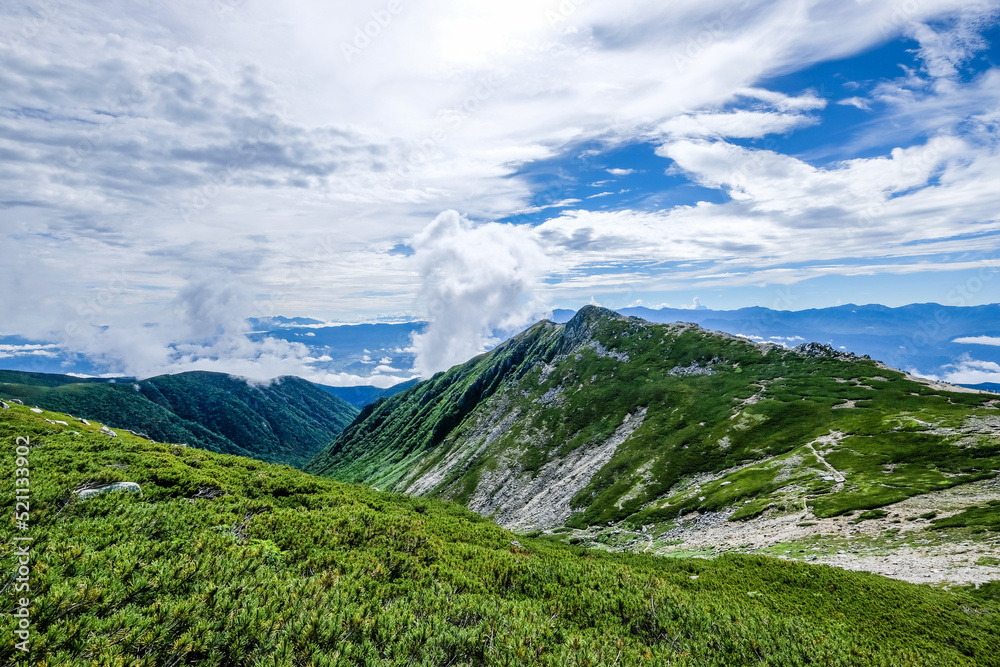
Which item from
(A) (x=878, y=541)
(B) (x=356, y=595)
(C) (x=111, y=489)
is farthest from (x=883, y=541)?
(C) (x=111, y=489)

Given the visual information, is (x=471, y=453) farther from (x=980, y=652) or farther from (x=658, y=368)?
(x=980, y=652)

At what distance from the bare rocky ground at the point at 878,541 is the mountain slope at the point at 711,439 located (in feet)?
9.08

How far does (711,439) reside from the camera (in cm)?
9644

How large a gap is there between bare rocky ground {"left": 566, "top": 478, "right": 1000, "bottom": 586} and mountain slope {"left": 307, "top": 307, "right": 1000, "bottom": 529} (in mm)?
2769

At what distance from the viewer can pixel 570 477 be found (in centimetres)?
11744

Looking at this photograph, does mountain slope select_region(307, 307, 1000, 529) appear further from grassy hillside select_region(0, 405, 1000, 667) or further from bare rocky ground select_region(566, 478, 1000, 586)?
grassy hillside select_region(0, 405, 1000, 667)

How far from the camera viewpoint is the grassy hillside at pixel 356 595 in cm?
1177

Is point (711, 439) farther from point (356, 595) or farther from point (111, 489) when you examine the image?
point (111, 489)

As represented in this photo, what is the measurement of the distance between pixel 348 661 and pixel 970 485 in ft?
239

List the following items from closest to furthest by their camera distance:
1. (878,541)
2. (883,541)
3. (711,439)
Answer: (883,541) → (878,541) → (711,439)

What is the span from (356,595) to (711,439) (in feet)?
325

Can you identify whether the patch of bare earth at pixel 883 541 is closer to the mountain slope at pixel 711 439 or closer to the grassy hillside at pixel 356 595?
the mountain slope at pixel 711 439

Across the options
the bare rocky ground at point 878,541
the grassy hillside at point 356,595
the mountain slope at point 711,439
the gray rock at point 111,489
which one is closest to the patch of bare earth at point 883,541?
the bare rocky ground at point 878,541

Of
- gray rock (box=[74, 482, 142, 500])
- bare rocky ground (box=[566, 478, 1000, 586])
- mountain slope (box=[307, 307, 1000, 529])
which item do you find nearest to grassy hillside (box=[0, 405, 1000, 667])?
gray rock (box=[74, 482, 142, 500])
